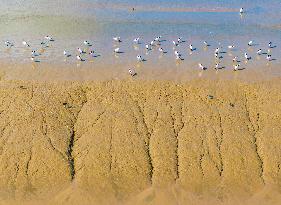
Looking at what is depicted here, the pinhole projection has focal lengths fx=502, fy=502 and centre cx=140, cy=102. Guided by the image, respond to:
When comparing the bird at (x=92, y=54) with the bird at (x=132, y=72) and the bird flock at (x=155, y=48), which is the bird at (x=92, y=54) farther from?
the bird at (x=132, y=72)

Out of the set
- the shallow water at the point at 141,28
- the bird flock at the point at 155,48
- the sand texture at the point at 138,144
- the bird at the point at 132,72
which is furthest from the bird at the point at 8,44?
the bird at the point at 132,72

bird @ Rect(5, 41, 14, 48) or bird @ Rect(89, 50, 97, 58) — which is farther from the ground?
bird @ Rect(5, 41, 14, 48)

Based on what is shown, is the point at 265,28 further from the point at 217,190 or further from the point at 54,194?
the point at 54,194

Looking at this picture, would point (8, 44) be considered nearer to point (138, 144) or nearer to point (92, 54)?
point (92, 54)

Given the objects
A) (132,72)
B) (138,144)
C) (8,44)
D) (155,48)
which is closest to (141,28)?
(155,48)

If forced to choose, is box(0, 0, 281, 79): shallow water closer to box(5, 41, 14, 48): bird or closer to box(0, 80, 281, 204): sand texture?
box(5, 41, 14, 48): bird

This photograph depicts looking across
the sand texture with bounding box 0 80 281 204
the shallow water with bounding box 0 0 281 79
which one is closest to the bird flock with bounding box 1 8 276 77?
the shallow water with bounding box 0 0 281 79
